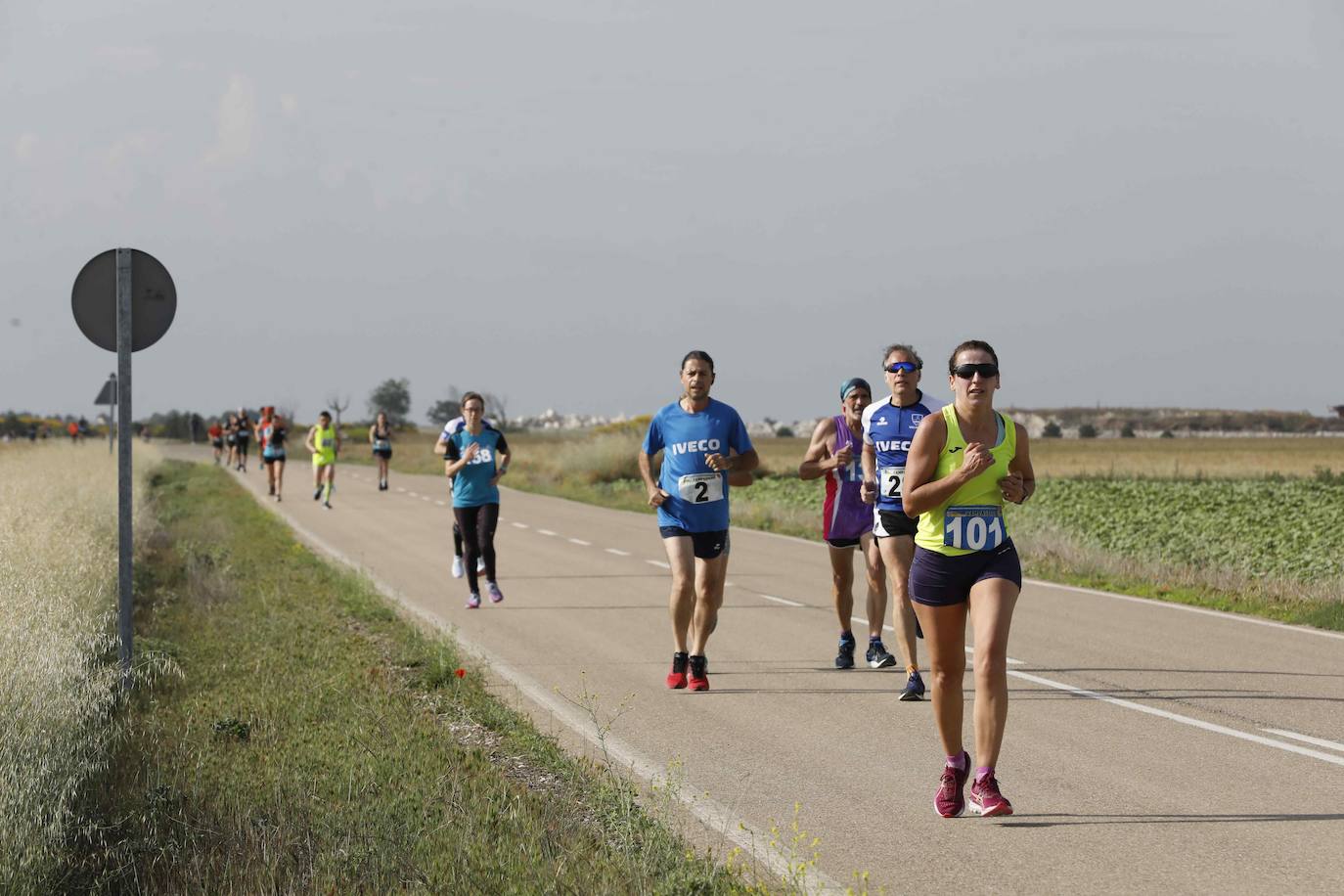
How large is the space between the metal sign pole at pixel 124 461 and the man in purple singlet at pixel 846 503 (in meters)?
4.33

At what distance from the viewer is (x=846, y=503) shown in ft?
31.8

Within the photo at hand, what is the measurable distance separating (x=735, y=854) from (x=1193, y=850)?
1.80 m

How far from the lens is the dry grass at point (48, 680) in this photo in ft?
16.2

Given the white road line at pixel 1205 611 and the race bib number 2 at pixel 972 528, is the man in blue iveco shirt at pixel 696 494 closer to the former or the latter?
the race bib number 2 at pixel 972 528

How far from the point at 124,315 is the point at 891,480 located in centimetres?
477

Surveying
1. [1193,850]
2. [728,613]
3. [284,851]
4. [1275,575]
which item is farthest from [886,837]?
[1275,575]

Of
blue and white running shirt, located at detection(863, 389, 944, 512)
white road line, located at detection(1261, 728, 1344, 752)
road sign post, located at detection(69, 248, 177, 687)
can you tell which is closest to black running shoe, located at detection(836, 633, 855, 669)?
blue and white running shirt, located at detection(863, 389, 944, 512)

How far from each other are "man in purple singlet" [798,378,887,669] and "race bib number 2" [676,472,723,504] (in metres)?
0.74

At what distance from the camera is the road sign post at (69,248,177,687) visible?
841 cm

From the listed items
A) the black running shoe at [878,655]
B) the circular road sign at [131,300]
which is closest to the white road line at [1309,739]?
the black running shoe at [878,655]

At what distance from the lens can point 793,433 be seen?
156 m

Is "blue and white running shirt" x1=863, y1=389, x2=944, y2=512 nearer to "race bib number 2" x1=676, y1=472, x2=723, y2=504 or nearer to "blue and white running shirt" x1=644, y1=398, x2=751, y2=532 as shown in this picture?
"blue and white running shirt" x1=644, y1=398, x2=751, y2=532

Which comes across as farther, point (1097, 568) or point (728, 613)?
point (1097, 568)

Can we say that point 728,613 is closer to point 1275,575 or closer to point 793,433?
point 1275,575
